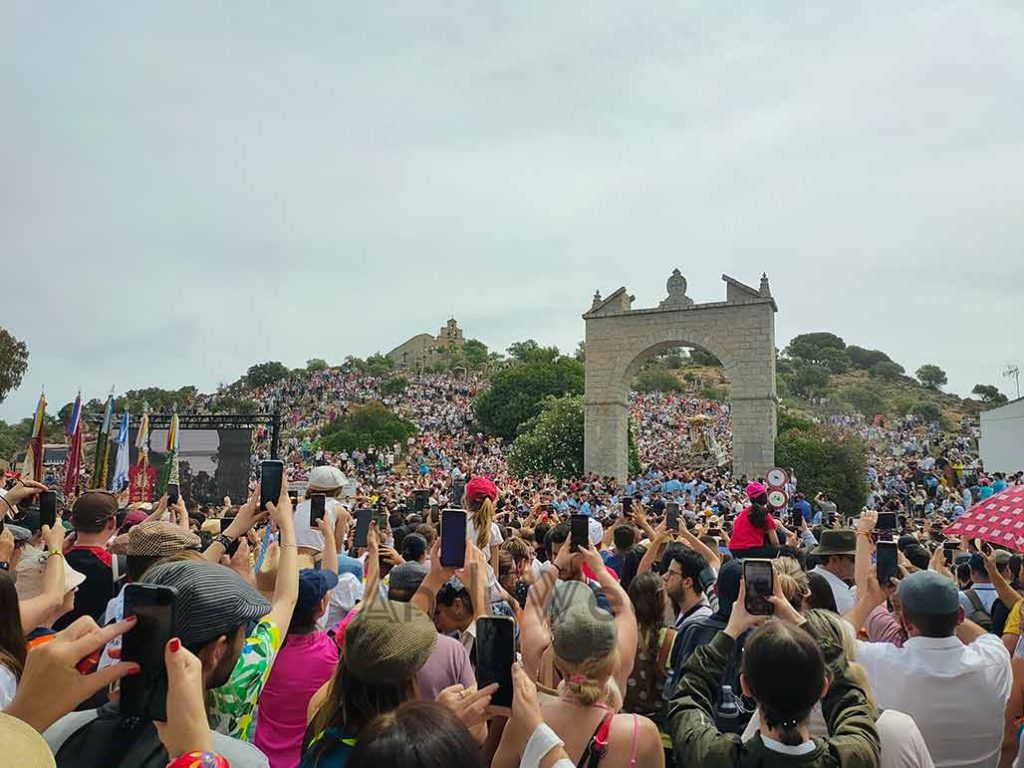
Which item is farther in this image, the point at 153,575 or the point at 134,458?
the point at 134,458

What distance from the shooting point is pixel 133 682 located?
5.44ft

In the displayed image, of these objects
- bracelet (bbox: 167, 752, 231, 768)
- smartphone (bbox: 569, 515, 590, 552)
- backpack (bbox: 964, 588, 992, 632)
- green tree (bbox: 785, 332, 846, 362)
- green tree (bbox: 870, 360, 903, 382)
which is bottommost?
backpack (bbox: 964, 588, 992, 632)

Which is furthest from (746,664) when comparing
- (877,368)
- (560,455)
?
(877,368)

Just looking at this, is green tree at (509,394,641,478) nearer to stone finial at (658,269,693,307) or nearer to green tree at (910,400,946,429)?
stone finial at (658,269,693,307)

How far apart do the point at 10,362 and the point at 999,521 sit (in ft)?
147

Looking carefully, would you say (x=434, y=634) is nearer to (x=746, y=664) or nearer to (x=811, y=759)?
(x=746, y=664)

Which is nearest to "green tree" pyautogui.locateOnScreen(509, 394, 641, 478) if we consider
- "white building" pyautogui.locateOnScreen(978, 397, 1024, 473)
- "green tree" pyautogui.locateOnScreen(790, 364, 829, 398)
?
"white building" pyautogui.locateOnScreen(978, 397, 1024, 473)

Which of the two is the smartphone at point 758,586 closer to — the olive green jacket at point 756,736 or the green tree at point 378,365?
the olive green jacket at point 756,736

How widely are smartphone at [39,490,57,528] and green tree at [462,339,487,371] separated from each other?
304 feet

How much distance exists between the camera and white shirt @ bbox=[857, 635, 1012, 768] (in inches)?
118

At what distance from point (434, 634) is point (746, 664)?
1.00 metres

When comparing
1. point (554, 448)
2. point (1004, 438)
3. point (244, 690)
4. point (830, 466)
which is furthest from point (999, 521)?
point (1004, 438)

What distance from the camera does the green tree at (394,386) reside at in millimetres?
71500

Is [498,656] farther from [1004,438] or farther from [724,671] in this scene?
[1004,438]
